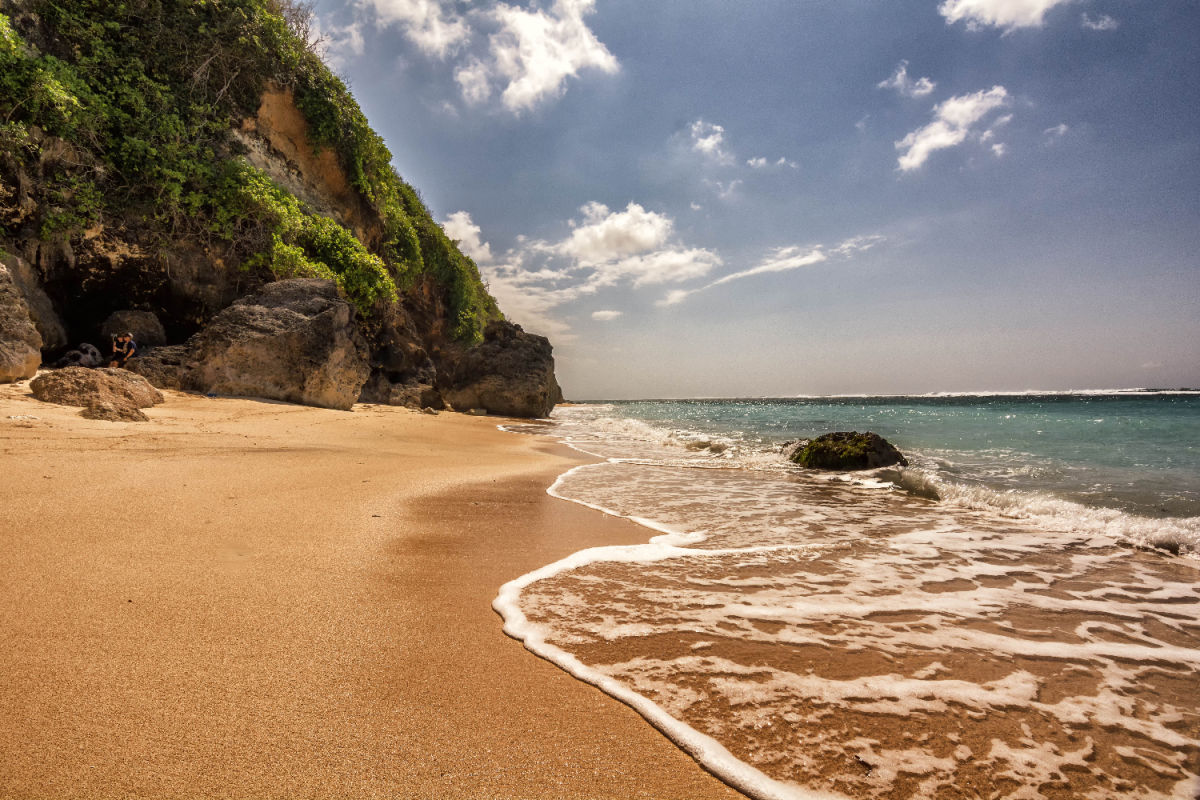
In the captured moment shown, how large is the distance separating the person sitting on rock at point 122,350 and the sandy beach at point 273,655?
619 cm

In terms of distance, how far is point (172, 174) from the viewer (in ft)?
30.9

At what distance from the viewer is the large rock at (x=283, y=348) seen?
28.6 ft

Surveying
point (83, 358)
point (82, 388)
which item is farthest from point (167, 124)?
point (82, 388)

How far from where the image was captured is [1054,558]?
11.4ft

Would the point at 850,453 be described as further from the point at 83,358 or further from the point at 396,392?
the point at 396,392

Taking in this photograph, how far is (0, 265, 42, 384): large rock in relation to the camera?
5855mm

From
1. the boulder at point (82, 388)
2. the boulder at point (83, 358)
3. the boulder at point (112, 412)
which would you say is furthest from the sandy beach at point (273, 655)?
the boulder at point (83, 358)

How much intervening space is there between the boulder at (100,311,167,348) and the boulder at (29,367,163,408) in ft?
13.6

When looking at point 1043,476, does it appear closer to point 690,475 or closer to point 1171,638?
point 690,475

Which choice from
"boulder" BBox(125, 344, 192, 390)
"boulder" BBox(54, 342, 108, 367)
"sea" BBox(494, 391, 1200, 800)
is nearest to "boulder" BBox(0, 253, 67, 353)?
"boulder" BBox(54, 342, 108, 367)

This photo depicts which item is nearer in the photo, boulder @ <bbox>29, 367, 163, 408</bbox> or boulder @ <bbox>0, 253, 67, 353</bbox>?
boulder @ <bbox>29, 367, 163, 408</bbox>

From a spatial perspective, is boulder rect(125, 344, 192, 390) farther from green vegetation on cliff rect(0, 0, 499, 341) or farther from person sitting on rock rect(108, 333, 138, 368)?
green vegetation on cliff rect(0, 0, 499, 341)

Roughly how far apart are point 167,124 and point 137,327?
4158 millimetres

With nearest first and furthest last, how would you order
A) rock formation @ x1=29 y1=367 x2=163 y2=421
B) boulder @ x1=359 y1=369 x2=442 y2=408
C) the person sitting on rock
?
1. rock formation @ x1=29 y1=367 x2=163 y2=421
2. the person sitting on rock
3. boulder @ x1=359 y1=369 x2=442 y2=408
